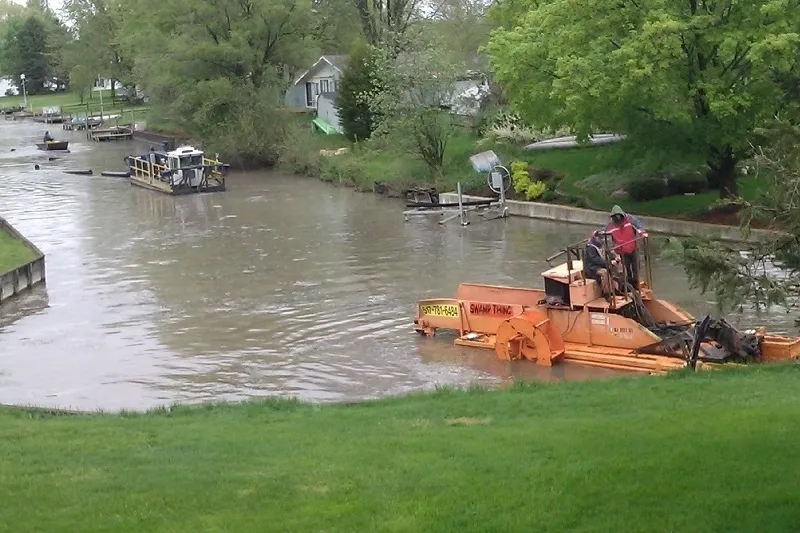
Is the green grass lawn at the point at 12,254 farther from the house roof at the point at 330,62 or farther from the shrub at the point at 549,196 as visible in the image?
the house roof at the point at 330,62

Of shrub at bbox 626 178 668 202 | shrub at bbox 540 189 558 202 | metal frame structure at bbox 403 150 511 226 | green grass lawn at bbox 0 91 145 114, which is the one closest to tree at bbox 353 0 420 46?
metal frame structure at bbox 403 150 511 226

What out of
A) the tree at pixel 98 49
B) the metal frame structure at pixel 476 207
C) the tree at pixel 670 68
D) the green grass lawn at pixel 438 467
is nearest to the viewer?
the green grass lawn at pixel 438 467

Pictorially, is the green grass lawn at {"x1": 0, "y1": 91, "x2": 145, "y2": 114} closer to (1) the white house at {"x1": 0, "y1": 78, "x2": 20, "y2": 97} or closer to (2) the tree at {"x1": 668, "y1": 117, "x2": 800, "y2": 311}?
(1) the white house at {"x1": 0, "y1": 78, "x2": 20, "y2": 97}

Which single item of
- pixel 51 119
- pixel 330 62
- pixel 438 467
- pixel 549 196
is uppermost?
pixel 330 62

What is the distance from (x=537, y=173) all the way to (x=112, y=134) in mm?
51496

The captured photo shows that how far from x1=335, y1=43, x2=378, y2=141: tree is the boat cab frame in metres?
7.58

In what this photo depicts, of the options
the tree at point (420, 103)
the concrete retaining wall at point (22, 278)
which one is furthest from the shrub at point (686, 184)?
the concrete retaining wall at point (22, 278)

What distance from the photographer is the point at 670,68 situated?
29.2 m

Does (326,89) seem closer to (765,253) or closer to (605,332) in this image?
(605,332)

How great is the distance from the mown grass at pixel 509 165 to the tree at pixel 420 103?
92cm

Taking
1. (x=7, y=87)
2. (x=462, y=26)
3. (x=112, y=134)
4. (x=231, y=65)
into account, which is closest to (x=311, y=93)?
(x=462, y=26)

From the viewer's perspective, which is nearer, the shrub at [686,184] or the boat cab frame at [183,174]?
the shrub at [686,184]

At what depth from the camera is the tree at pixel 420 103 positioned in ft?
144

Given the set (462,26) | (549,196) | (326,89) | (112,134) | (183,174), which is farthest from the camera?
(112,134)
